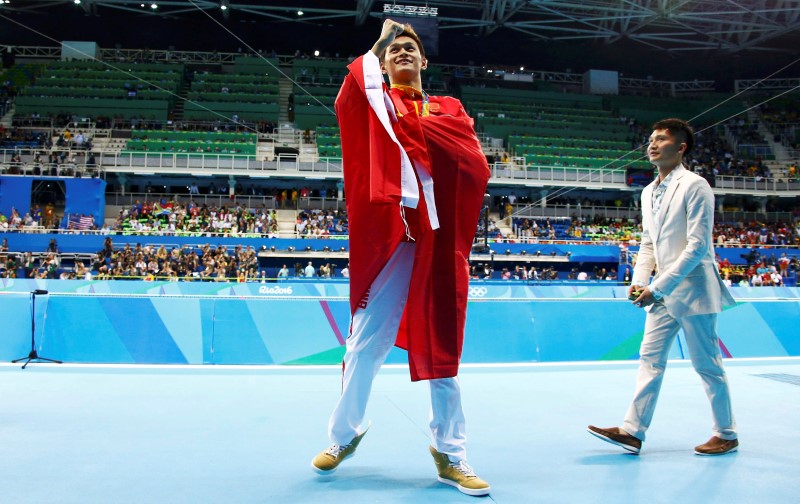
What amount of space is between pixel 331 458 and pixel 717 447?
2240mm

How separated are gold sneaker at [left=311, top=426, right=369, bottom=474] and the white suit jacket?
1.97 meters

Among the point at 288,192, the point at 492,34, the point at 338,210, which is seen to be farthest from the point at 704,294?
the point at 492,34

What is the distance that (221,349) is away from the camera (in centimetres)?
650

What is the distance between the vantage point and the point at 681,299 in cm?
362

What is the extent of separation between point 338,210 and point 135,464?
1078 inches

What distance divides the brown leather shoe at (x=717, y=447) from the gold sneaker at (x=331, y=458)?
6.66ft

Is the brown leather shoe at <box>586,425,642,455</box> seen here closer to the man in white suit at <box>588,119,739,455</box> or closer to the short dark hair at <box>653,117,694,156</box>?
the man in white suit at <box>588,119,739,455</box>

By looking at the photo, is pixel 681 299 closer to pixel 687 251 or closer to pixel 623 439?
pixel 687 251

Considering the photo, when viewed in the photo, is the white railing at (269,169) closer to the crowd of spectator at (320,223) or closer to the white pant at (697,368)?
the crowd of spectator at (320,223)

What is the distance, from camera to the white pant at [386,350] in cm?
295

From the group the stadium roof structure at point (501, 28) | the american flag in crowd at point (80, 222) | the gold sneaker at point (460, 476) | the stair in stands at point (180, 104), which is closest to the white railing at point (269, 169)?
the american flag in crowd at point (80, 222)

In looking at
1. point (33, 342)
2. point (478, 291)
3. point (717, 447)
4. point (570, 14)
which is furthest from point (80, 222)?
point (570, 14)

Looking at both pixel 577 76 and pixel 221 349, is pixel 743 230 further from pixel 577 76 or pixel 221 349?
pixel 221 349

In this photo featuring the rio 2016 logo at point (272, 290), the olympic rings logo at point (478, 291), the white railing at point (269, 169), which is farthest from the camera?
the white railing at point (269, 169)
